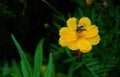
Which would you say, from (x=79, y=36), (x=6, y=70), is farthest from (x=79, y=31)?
(x=6, y=70)

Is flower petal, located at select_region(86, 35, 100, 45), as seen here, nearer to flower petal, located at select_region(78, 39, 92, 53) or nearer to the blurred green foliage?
flower petal, located at select_region(78, 39, 92, 53)

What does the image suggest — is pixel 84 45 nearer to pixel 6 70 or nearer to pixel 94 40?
pixel 94 40

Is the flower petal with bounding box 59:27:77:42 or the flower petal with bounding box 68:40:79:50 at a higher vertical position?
the flower petal with bounding box 59:27:77:42

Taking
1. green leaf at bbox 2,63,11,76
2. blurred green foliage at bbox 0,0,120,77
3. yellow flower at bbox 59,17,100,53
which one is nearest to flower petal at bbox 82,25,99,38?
yellow flower at bbox 59,17,100,53

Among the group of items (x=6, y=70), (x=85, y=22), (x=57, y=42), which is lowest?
(x=6, y=70)

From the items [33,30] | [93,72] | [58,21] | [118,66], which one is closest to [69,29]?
[93,72]

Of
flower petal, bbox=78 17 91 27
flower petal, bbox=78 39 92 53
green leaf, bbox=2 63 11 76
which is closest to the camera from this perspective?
flower petal, bbox=78 39 92 53

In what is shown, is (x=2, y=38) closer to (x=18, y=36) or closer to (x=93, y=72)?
(x=18, y=36)

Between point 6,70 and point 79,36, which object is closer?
point 79,36
